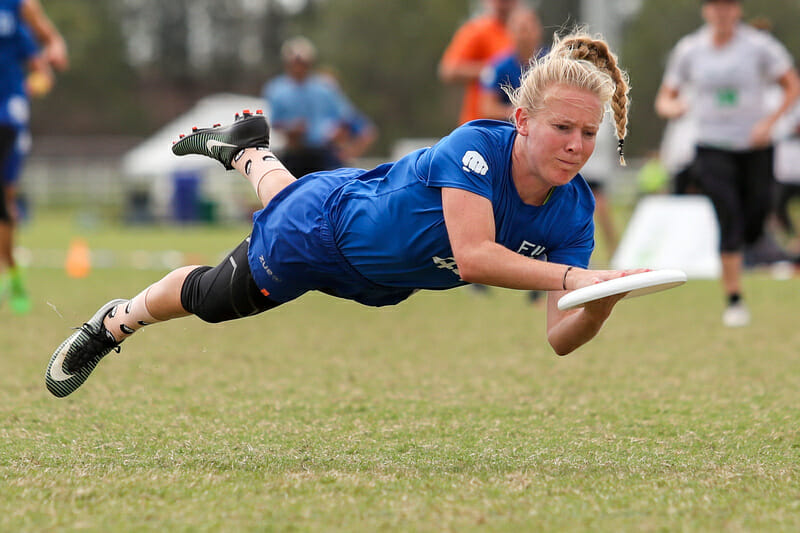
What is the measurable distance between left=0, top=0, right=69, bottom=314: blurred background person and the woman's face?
17.5 feet

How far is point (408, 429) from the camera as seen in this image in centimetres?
414

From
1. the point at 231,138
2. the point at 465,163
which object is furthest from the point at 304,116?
the point at 465,163

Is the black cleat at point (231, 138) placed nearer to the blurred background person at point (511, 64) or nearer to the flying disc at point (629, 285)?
the flying disc at point (629, 285)

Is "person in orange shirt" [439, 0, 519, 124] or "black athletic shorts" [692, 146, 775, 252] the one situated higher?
"person in orange shirt" [439, 0, 519, 124]

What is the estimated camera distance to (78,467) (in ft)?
11.3

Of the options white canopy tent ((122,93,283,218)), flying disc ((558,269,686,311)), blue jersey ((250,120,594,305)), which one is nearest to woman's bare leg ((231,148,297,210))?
blue jersey ((250,120,594,305))

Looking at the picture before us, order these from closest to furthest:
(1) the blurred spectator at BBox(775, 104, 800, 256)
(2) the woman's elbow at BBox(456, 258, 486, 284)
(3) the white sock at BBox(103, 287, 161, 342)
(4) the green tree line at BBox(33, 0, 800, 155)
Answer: (2) the woman's elbow at BBox(456, 258, 486, 284), (3) the white sock at BBox(103, 287, 161, 342), (1) the blurred spectator at BBox(775, 104, 800, 256), (4) the green tree line at BBox(33, 0, 800, 155)

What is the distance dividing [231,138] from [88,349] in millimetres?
951

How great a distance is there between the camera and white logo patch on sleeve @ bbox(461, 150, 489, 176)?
11.2 ft

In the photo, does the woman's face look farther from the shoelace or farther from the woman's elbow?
the shoelace

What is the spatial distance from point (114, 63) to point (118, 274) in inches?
1955

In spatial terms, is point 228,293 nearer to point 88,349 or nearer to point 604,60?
point 88,349

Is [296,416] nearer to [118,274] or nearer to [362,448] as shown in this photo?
[362,448]

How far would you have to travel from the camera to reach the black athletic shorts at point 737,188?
24.6ft
